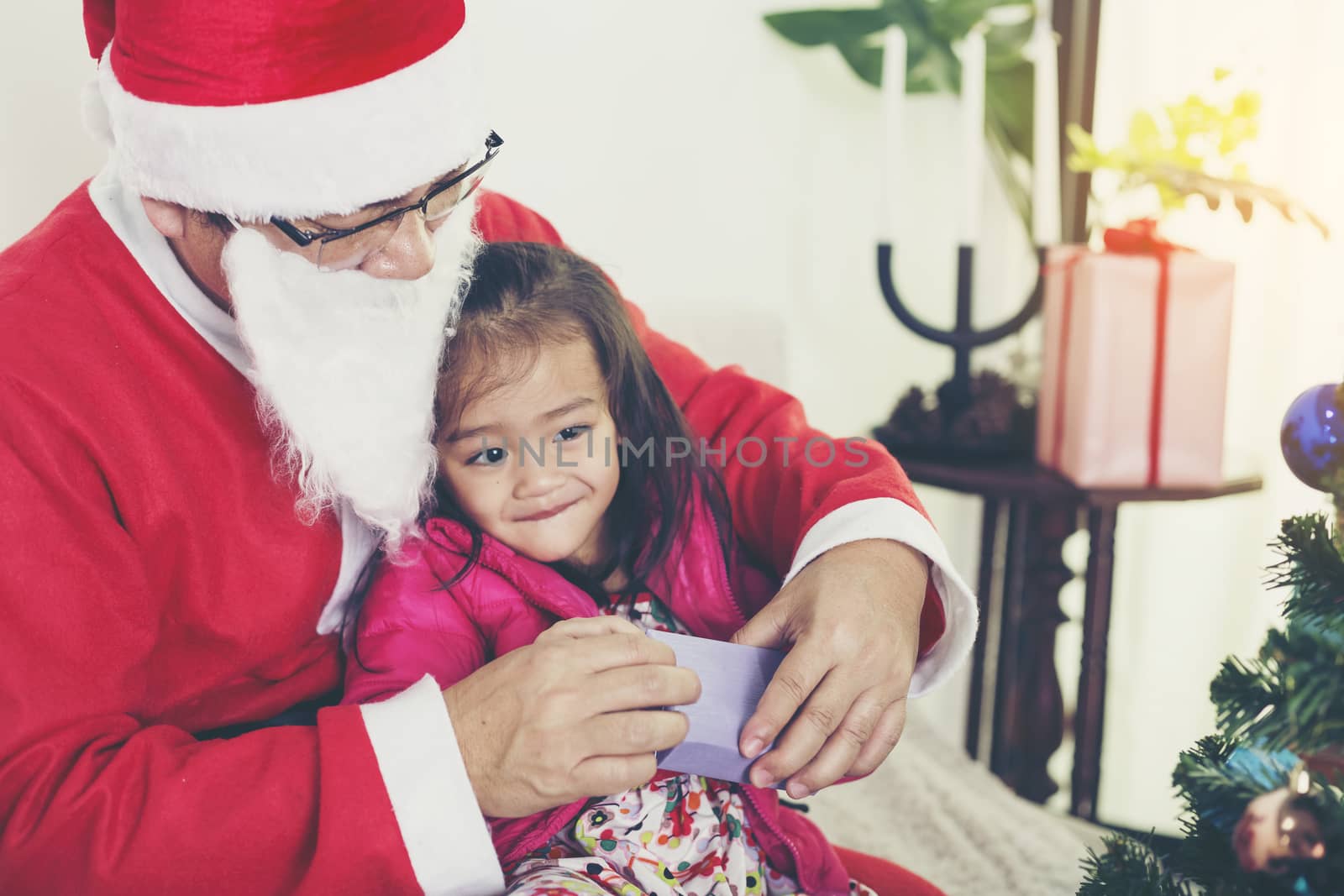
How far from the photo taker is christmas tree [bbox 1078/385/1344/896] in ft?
1.98

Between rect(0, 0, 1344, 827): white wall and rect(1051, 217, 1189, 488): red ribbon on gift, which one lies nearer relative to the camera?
rect(1051, 217, 1189, 488): red ribbon on gift

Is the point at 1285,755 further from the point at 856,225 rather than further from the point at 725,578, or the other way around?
the point at 856,225

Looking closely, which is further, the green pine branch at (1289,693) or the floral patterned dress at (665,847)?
the floral patterned dress at (665,847)

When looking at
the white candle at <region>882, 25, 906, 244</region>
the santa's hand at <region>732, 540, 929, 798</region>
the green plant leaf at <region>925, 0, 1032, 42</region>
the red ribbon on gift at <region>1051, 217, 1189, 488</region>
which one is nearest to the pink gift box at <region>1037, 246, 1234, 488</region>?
the red ribbon on gift at <region>1051, 217, 1189, 488</region>

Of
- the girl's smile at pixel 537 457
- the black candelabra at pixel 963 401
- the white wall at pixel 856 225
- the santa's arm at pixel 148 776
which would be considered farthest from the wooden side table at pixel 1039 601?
the santa's arm at pixel 148 776

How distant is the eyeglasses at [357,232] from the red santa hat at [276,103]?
21 mm

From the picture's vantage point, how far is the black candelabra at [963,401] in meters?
1.84

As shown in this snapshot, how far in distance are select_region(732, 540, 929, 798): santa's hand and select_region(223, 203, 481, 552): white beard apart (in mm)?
357

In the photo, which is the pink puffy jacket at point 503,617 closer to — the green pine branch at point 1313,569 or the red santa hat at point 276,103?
the red santa hat at point 276,103

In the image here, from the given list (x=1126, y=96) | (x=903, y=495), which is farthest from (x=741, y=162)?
(x=903, y=495)

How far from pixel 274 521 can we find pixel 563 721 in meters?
0.37

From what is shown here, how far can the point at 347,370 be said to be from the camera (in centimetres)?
101

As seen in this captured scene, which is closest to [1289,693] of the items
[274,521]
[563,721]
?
[563,721]

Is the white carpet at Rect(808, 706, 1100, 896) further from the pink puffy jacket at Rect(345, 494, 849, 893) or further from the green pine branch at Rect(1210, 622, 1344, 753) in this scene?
the green pine branch at Rect(1210, 622, 1344, 753)
